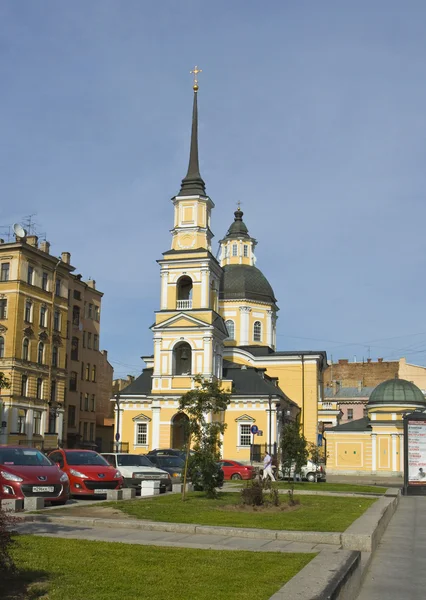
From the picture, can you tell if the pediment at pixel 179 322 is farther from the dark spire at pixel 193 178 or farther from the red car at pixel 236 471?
the red car at pixel 236 471

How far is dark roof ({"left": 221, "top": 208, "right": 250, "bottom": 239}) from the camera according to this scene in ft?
259

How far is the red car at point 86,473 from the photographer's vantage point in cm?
1986

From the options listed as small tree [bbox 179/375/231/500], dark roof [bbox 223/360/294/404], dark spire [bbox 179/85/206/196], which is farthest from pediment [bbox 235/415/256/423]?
small tree [bbox 179/375/231/500]

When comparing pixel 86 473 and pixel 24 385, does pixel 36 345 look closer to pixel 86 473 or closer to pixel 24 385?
pixel 24 385

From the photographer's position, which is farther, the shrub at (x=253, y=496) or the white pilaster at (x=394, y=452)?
the white pilaster at (x=394, y=452)

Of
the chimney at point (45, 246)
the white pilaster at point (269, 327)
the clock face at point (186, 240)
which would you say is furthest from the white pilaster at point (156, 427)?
the white pilaster at point (269, 327)

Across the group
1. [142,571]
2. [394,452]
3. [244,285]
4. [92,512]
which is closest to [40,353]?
[244,285]

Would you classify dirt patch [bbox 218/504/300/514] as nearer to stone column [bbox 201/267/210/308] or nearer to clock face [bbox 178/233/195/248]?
stone column [bbox 201/267/210/308]

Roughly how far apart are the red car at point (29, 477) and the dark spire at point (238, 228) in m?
61.8

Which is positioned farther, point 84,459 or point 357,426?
point 357,426

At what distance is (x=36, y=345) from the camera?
55531 millimetres

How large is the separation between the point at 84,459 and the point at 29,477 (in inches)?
179

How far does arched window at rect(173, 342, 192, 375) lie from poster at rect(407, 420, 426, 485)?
2941 cm

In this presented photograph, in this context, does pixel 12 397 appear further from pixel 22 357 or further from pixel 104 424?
pixel 104 424
